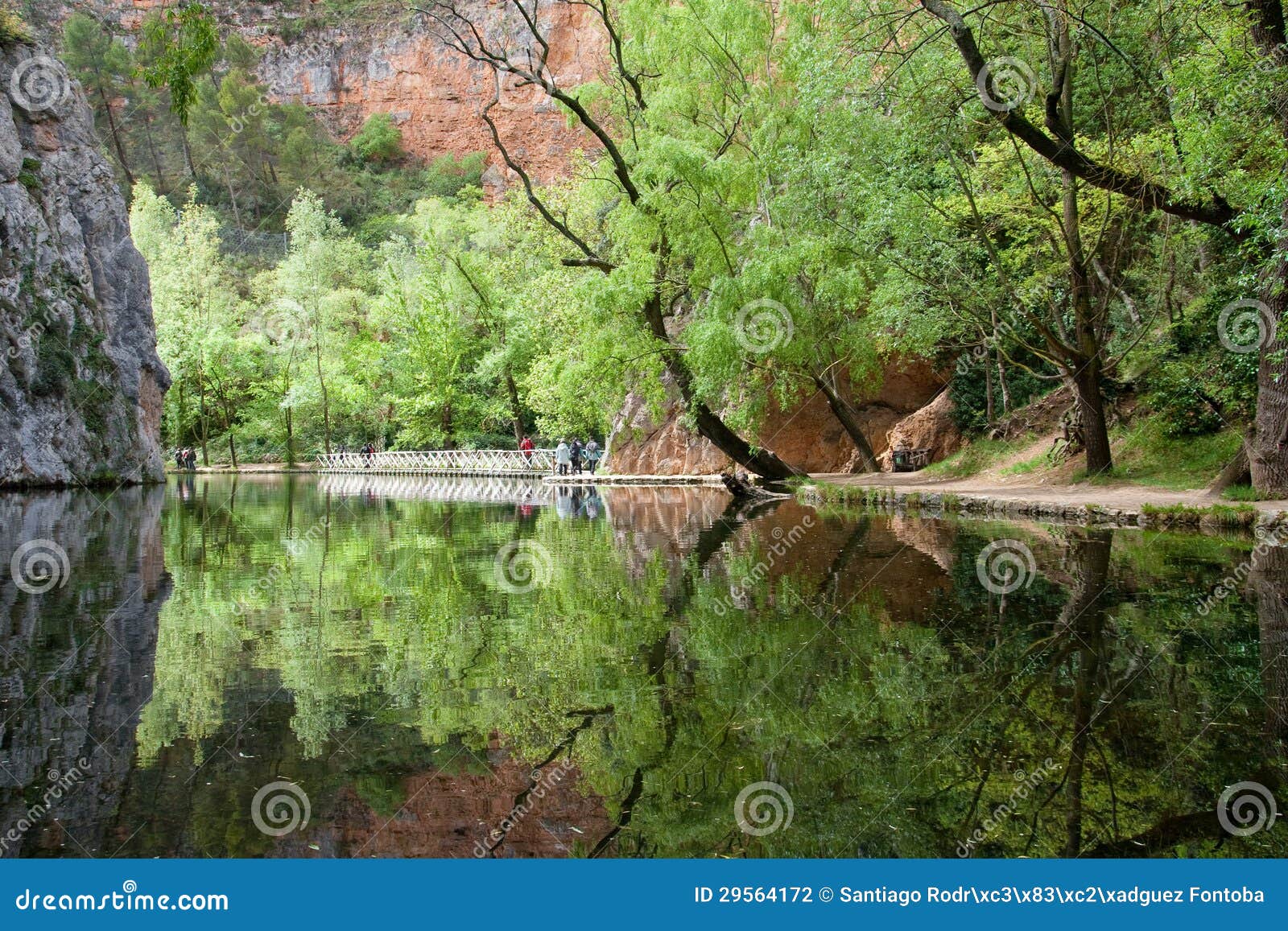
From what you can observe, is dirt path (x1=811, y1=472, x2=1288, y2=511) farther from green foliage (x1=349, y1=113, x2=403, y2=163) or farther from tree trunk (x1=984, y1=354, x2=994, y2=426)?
green foliage (x1=349, y1=113, x2=403, y2=163)

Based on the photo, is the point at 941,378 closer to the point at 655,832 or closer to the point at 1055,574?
the point at 1055,574

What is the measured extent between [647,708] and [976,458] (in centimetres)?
2076

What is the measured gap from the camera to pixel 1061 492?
1772 cm

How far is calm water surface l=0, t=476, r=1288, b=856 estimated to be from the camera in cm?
377

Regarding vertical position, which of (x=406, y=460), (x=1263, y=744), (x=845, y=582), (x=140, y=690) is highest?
(x=406, y=460)

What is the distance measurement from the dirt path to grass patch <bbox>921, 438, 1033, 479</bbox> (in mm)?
692

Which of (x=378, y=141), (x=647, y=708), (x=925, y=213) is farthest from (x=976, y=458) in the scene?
(x=378, y=141)

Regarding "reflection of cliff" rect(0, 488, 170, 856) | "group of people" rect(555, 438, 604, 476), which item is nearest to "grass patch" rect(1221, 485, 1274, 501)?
"reflection of cliff" rect(0, 488, 170, 856)

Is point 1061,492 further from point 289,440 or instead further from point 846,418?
point 289,440

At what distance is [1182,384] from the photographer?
18125 mm

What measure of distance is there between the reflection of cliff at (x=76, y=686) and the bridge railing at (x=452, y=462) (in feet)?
95.2

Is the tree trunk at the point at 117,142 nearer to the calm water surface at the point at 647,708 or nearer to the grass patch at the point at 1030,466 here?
the grass patch at the point at 1030,466

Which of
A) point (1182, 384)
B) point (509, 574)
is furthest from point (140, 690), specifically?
point (1182, 384)

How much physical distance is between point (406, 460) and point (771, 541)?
121ft
